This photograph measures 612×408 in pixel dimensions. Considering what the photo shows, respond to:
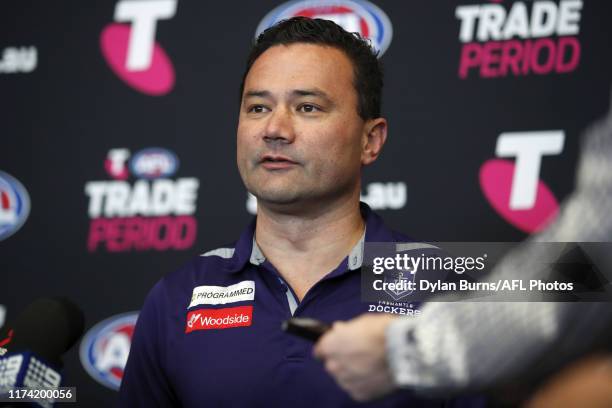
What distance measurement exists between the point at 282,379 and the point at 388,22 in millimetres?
1303

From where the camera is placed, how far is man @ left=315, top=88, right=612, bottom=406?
0.83 metres

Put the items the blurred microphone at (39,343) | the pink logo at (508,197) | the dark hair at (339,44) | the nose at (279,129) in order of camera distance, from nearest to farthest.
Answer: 1. the blurred microphone at (39,343)
2. the nose at (279,129)
3. the dark hair at (339,44)
4. the pink logo at (508,197)

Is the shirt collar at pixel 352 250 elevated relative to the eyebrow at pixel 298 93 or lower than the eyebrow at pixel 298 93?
lower

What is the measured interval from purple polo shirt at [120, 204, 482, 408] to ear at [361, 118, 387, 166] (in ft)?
0.49

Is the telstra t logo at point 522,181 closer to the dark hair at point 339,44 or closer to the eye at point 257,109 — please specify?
the dark hair at point 339,44

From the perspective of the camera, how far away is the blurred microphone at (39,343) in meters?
1.02

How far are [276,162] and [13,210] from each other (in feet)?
4.16

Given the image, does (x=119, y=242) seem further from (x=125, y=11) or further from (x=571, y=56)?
(x=571, y=56)

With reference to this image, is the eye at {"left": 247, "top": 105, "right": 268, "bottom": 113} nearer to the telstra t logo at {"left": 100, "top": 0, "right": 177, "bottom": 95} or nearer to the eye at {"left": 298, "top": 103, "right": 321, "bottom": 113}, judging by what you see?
the eye at {"left": 298, "top": 103, "right": 321, "bottom": 113}

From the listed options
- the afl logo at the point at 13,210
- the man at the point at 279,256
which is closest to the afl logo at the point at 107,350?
the afl logo at the point at 13,210

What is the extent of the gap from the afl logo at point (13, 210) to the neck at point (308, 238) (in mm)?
1144

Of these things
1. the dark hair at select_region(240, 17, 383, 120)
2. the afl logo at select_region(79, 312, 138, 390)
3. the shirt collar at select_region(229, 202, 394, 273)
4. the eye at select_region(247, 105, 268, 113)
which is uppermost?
the dark hair at select_region(240, 17, 383, 120)

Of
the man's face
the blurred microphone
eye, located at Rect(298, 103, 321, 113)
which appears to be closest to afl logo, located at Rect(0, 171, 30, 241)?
the man's face

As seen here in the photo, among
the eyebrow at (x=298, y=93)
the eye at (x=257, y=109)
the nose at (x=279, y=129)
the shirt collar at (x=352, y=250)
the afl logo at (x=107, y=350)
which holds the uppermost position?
the eyebrow at (x=298, y=93)
